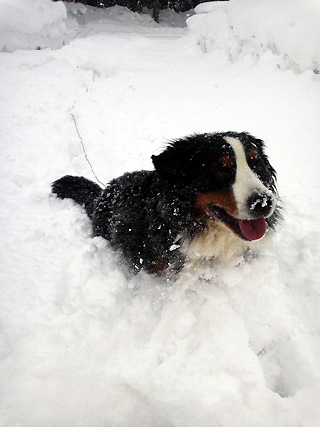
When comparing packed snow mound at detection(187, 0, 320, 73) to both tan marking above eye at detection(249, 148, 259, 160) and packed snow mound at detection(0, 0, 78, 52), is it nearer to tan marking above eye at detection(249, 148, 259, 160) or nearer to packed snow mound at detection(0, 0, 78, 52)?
tan marking above eye at detection(249, 148, 259, 160)

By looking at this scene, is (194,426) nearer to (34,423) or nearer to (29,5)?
(34,423)

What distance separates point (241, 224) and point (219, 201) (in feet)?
0.64

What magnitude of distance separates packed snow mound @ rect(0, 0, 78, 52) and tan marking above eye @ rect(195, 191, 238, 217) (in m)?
8.02

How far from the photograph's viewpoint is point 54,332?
171cm

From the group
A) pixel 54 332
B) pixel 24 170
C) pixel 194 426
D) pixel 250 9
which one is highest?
pixel 250 9

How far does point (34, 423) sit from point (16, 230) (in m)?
1.54

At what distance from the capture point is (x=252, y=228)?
1.74 m

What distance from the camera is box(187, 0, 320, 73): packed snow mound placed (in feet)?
15.8

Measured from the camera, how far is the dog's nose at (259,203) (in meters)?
1.57

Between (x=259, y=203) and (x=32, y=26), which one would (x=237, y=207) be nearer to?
(x=259, y=203)

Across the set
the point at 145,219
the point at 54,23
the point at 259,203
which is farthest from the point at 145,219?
the point at 54,23

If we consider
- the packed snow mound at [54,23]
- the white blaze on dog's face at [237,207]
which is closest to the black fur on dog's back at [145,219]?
the white blaze on dog's face at [237,207]

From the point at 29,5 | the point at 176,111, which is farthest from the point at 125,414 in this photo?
the point at 29,5

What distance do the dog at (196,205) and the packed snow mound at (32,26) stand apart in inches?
298
